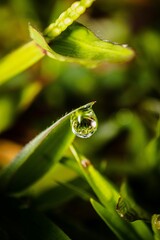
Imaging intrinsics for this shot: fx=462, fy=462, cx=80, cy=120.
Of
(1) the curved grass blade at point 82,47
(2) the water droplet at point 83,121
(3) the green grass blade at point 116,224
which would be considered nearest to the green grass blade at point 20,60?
(1) the curved grass blade at point 82,47

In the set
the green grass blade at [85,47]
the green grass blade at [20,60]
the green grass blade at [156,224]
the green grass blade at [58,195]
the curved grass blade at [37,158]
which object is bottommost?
the green grass blade at [156,224]

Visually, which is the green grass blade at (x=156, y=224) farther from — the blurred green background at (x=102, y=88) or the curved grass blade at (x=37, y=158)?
the blurred green background at (x=102, y=88)

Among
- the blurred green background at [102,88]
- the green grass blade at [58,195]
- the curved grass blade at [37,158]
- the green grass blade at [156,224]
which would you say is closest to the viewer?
the green grass blade at [156,224]

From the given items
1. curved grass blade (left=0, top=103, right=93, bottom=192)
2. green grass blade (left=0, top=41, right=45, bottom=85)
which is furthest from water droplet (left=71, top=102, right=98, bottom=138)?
green grass blade (left=0, top=41, right=45, bottom=85)

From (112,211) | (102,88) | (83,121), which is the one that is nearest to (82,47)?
(83,121)

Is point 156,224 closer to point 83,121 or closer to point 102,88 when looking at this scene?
point 83,121
